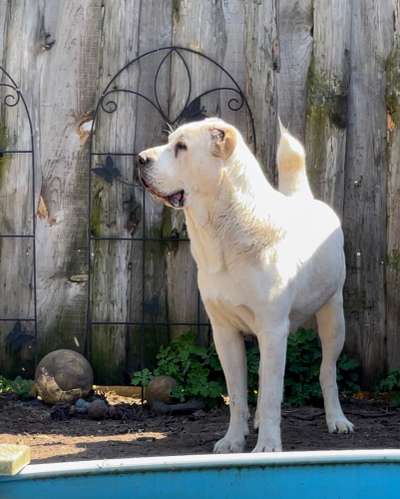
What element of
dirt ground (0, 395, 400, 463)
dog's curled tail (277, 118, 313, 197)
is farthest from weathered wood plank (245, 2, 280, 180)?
dirt ground (0, 395, 400, 463)

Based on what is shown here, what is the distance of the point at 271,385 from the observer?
16.3 feet

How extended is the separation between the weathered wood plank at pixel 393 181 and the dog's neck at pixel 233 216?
1771 mm

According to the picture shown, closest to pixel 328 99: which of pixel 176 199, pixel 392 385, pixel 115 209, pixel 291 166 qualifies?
pixel 291 166

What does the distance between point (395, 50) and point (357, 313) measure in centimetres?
156

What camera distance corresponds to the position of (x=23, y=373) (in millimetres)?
6746

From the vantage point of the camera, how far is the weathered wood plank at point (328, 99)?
6535 millimetres

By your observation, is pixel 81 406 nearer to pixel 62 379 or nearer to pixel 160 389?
pixel 62 379

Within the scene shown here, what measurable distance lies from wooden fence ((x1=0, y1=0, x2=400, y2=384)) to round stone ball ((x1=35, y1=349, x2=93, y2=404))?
36cm

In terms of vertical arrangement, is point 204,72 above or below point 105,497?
above

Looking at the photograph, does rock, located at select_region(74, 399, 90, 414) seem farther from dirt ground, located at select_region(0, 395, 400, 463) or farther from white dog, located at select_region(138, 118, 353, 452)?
white dog, located at select_region(138, 118, 353, 452)

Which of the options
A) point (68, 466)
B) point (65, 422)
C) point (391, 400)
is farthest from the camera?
point (391, 400)

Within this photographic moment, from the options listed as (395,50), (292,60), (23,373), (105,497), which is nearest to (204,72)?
(292,60)

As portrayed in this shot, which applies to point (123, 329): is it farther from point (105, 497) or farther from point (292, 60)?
point (105, 497)

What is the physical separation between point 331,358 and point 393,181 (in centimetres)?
135
